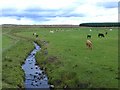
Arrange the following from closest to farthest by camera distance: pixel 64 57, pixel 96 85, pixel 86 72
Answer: pixel 96 85 < pixel 86 72 < pixel 64 57

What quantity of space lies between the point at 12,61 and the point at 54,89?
15766 millimetres

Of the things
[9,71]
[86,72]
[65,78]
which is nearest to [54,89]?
[65,78]

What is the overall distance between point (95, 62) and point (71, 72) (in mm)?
5563

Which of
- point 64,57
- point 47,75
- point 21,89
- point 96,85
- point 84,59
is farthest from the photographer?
point 64,57

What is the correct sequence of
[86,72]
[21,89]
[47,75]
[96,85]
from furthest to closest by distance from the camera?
[47,75] → [86,72] → [21,89] → [96,85]

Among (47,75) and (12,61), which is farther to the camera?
(12,61)

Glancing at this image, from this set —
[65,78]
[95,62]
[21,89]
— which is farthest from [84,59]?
[21,89]

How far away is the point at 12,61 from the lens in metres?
45.7

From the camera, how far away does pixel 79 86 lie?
3033 centimetres

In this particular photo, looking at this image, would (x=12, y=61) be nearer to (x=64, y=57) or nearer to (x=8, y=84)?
(x=64, y=57)

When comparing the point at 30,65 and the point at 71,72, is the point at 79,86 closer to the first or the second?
the point at 71,72

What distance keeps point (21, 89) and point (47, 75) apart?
6347mm

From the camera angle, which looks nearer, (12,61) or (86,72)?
(86,72)

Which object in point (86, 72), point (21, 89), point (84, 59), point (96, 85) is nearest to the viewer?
point (96, 85)
